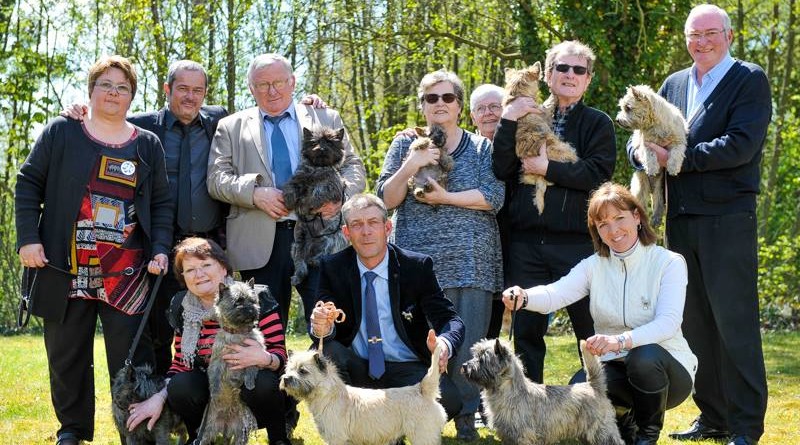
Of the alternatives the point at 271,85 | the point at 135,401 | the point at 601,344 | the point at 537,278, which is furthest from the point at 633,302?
the point at 135,401

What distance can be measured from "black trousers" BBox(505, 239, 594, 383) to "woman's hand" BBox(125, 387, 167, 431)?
1924mm

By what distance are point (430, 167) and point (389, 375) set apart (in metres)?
1.22

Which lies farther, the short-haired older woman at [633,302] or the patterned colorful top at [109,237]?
the patterned colorful top at [109,237]

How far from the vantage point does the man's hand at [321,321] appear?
4.15m

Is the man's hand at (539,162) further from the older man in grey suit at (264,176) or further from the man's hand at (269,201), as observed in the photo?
the man's hand at (269,201)

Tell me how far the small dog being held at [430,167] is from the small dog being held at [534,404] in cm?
119

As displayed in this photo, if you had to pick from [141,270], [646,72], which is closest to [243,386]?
[141,270]

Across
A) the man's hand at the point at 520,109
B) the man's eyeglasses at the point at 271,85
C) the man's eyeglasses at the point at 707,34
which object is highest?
the man's eyeglasses at the point at 707,34

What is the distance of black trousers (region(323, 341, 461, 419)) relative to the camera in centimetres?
446

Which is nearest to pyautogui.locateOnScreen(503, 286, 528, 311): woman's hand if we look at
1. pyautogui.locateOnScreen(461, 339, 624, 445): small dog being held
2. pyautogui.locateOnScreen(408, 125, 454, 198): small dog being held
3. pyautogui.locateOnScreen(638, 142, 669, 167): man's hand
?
pyautogui.locateOnScreen(461, 339, 624, 445): small dog being held

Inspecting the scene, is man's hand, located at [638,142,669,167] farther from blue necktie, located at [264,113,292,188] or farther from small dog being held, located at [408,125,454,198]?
blue necktie, located at [264,113,292,188]

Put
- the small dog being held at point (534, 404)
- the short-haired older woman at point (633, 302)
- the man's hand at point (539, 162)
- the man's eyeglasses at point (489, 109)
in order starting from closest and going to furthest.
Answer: the small dog being held at point (534, 404)
the short-haired older woman at point (633, 302)
the man's hand at point (539, 162)
the man's eyeglasses at point (489, 109)

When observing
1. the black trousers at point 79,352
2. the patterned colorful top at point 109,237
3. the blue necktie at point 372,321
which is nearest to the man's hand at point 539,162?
the blue necktie at point 372,321

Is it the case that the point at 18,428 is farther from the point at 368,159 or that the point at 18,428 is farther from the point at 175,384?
the point at 368,159
